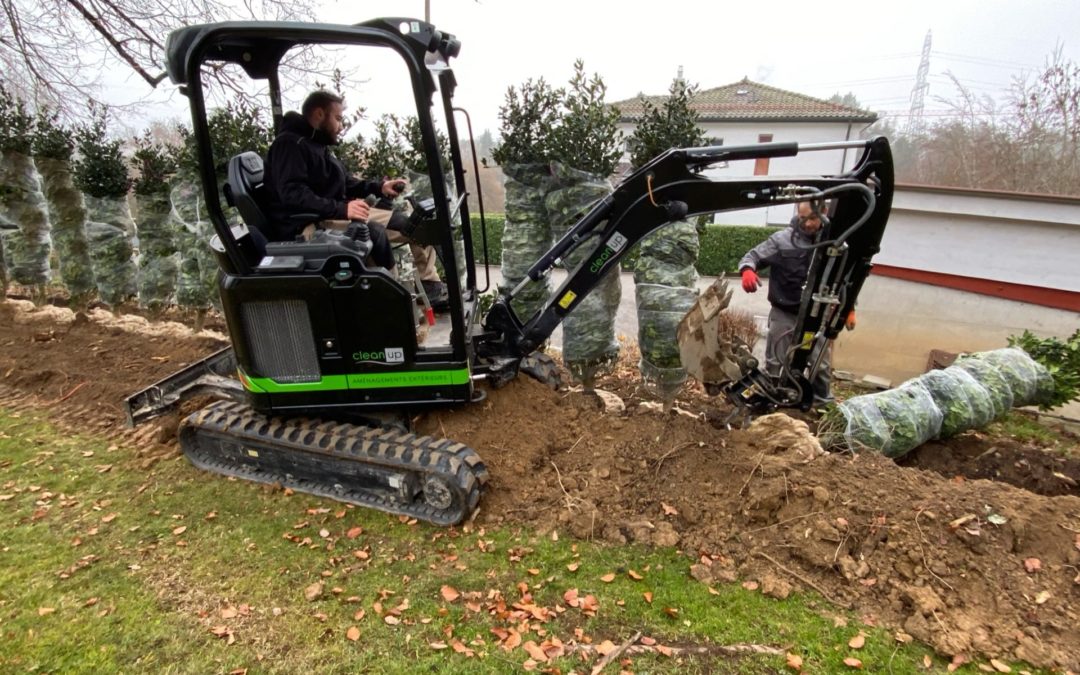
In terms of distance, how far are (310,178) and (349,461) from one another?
6.11 feet

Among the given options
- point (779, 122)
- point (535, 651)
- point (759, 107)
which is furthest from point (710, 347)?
point (759, 107)

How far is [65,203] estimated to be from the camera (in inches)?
395

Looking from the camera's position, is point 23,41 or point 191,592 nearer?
point 191,592

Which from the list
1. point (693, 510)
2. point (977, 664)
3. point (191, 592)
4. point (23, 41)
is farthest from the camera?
point (23, 41)

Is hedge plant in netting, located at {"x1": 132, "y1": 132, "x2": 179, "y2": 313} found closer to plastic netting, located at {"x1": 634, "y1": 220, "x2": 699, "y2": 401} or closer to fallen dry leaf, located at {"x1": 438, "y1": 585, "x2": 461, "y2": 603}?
plastic netting, located at {"x1": 634, "y1": 220, "x2": 699, "y2": 401}

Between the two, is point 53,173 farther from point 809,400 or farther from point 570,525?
point 809,400

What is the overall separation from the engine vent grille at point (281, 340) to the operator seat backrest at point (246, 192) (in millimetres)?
534

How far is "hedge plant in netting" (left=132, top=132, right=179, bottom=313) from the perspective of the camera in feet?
29.9

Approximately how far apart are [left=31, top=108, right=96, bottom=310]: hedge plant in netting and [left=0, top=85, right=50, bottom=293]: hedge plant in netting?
0.71 feet

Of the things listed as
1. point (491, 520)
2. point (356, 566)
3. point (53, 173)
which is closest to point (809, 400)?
point (491, 520)

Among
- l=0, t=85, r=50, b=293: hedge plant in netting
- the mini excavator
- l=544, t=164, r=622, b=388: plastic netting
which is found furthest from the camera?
l=0, t=85, r=50, b=293: hedge plant in netting

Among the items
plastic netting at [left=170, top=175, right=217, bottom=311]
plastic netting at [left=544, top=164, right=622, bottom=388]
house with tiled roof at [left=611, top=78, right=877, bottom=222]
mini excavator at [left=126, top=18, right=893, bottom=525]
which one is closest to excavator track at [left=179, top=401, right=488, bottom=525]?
mini excavator at [left=126, top=18, right=893, bottom=525]

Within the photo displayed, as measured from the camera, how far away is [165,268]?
30.8 ft

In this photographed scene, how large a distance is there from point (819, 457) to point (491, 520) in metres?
2.13
